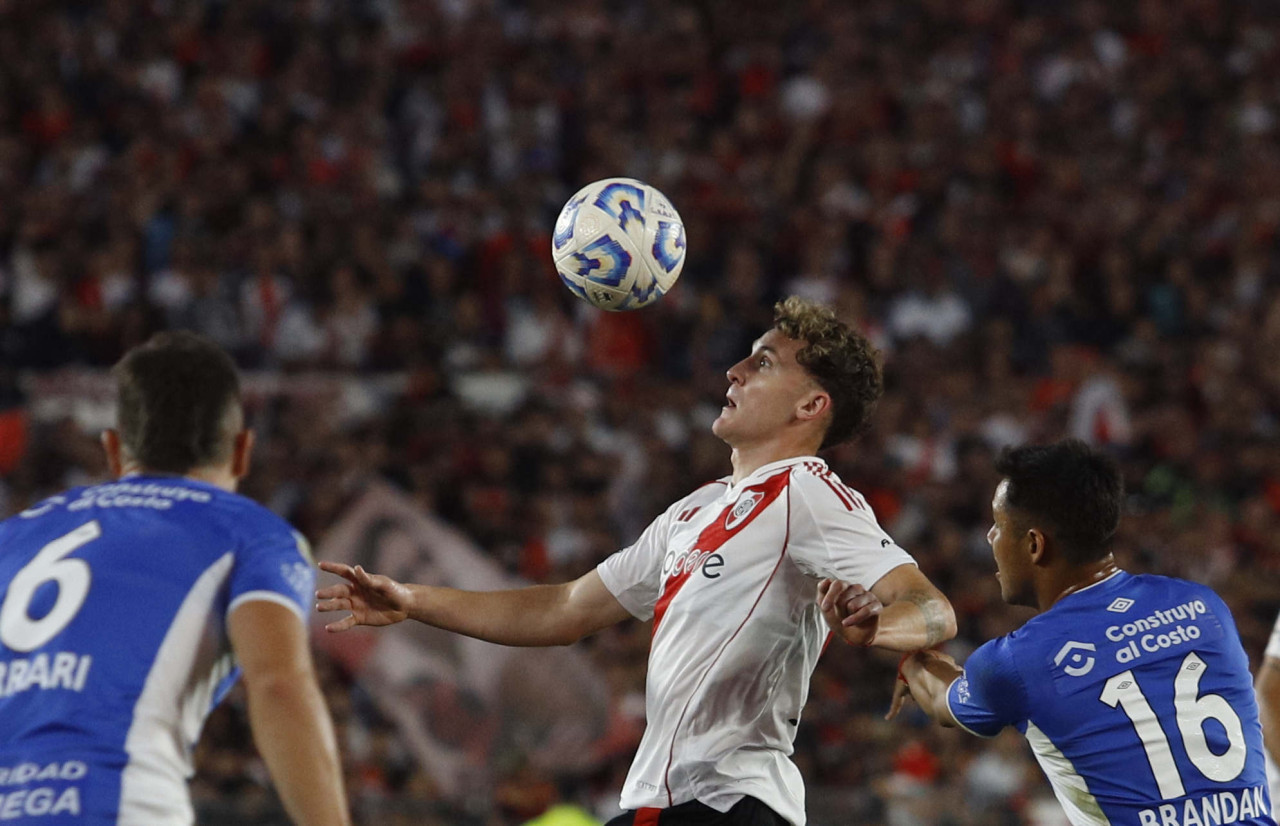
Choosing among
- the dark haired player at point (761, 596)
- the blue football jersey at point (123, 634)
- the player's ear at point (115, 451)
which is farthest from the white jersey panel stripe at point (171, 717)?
the dark haired player at point (761, 596)

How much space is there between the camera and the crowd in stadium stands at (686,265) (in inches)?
473

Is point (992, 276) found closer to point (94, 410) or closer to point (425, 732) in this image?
point (425, 732)

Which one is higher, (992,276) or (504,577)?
(992,276)

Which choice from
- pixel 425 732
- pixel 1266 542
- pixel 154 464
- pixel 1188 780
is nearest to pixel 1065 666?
pixel 1188 780

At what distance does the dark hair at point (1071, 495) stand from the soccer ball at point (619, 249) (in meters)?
1.70

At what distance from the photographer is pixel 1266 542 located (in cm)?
1259

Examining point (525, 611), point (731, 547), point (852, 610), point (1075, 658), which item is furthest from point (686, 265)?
point (852, 610)

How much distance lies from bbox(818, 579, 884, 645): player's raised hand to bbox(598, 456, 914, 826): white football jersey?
371 millimetres

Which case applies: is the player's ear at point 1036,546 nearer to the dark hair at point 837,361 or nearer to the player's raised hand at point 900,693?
the player's raised hand at point 900,693

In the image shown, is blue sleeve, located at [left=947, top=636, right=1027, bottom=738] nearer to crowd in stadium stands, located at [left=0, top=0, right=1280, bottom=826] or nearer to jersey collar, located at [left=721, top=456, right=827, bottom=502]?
jersey collar, located at [left=721, top=456, right=827, bottom=502]

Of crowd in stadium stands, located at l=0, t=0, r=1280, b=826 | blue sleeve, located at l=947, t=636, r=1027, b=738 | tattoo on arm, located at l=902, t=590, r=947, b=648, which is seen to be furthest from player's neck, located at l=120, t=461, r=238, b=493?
crowd in stadium stands, located at l=0, t=0, r=1280, b=826

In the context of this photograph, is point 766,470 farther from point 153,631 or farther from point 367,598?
point 153,631

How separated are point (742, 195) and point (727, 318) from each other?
6.73ft

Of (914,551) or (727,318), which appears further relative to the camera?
(727,318)
